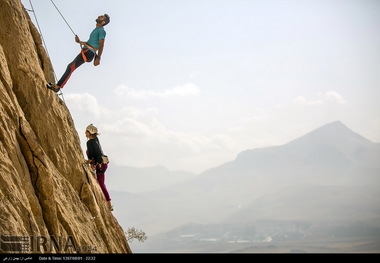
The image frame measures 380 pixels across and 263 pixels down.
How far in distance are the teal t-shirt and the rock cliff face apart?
2036 millimetres

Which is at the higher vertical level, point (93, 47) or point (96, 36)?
point (96, 36)

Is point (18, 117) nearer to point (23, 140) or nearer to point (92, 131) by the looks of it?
point (23, 140)

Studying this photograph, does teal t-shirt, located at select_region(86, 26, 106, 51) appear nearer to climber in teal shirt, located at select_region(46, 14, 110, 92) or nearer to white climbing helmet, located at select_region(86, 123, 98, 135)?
climber in teal shirt, located at select_region(46, 14, 110, 92)

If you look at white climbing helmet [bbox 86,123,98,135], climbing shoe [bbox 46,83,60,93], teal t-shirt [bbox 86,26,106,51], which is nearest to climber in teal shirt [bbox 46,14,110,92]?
teal t-shirt [bbox 86,26,106,51]

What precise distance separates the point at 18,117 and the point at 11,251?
4.84 meters

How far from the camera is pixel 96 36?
19156mm

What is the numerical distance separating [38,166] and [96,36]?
7.64m

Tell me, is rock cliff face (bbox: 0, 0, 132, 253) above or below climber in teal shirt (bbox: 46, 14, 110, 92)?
below

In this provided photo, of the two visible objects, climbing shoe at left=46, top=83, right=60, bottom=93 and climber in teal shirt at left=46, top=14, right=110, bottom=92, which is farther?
climber in teal shirt at left=46, top=14, right=110, bottom=92

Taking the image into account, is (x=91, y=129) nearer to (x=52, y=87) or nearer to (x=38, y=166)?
(x=52, y=87)

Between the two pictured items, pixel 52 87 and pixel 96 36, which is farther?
pixel 96 36

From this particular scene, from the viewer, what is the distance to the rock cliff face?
1169cm

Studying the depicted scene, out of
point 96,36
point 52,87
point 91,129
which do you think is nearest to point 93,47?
point 96,36
